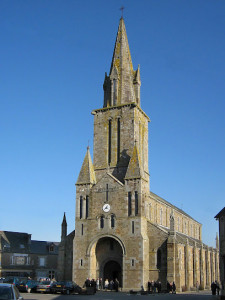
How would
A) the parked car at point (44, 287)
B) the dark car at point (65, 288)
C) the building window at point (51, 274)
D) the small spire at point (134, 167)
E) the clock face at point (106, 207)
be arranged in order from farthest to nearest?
the building window at point (51, 274) → the clock face at point (106, 207) → the small spire at point (134, 167) → the dark car at point (65, 288) → the parked car at point (44, 287)

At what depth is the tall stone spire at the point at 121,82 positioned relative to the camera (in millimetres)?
48562

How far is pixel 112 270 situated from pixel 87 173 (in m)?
10.9

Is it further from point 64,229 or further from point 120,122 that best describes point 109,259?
point 120,122

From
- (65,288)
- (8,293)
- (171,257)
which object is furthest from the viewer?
(171,257)

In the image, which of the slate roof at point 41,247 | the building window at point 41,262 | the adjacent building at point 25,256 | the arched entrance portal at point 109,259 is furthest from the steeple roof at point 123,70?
the building window at point 41,262

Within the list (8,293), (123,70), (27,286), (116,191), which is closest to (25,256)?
(116,191)

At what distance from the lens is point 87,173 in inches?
1768

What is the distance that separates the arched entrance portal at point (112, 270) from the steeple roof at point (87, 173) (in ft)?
29.9

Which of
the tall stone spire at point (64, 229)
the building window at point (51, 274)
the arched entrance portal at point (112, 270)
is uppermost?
the tall stone spire at point (64, 229)

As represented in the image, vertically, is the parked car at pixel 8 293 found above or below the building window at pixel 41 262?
above

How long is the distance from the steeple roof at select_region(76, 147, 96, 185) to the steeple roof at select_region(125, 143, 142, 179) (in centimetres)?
455

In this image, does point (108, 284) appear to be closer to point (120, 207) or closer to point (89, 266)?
point (89, 266)

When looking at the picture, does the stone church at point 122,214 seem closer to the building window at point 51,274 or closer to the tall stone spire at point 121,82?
the tall stone spire at point 121,82

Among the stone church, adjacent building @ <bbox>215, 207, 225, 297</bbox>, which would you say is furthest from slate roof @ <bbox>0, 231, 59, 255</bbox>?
adjacent building @ <bbox>215, 207, 225, 297</bbox>
